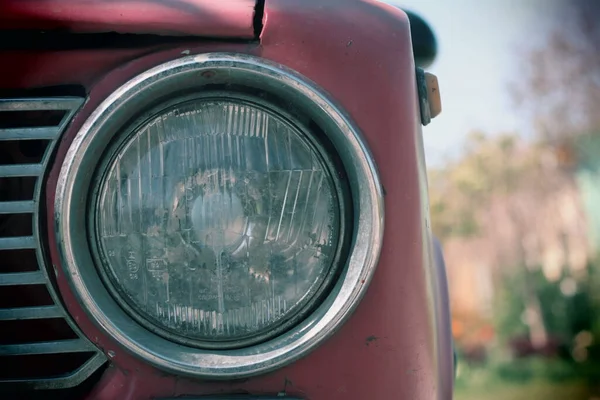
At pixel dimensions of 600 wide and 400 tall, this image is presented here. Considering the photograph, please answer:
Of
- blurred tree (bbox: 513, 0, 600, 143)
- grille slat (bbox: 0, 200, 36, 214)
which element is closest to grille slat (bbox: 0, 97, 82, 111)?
grille slat (bbox: 0, 200, 36, 214)

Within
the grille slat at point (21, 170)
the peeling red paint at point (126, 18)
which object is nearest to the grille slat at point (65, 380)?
the grille slat at point (21, 170)

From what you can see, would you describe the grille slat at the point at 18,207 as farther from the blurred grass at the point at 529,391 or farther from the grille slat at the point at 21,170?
the blurred grass at the point at 529,391

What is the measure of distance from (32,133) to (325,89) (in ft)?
1.37

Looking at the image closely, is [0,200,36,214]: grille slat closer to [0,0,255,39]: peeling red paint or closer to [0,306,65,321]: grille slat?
[0,306,65,321]: grille slat

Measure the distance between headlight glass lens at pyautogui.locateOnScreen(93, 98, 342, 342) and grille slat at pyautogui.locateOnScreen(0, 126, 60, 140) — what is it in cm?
9

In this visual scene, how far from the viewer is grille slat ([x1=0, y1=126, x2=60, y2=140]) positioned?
3.40 feet

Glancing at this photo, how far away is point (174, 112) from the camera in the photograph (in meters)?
1.05

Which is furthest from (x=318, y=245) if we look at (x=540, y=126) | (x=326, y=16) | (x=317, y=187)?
(x=540, y=126)

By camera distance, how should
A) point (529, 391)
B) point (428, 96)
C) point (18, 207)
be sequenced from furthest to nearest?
1. point (529, 391)
2. point (428, 96)
3. point (18, 207)

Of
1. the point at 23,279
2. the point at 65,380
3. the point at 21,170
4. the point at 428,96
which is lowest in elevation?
the point at 65,380

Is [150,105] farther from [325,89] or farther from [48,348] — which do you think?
[48,348]

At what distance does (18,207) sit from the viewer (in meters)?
1.03

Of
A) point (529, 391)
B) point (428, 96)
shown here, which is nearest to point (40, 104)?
point (428, 96)

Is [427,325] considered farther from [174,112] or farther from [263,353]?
[174,112]
